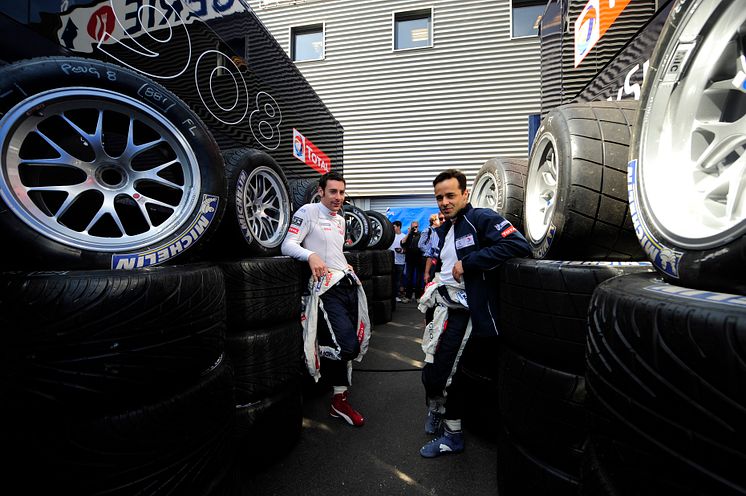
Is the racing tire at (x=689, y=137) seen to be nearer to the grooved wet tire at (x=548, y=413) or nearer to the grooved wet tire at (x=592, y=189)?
the grooved wet tire at (x=592, y=189)

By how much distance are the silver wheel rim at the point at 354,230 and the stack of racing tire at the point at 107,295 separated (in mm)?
4561

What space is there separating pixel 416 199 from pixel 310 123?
4.26m

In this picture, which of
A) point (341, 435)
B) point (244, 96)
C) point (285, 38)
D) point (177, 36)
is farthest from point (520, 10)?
point (341, 435)

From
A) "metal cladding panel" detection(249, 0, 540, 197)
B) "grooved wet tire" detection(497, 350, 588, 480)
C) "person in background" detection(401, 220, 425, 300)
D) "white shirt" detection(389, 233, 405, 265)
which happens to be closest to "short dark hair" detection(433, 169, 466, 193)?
"grooved wet tire" detection(497, 350, 588, 480)

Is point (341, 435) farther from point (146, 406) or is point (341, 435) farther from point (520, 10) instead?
point (520, 10)

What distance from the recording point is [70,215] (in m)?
1.41

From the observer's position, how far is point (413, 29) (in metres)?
9.99

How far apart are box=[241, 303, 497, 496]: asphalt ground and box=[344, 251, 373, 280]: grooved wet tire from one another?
5.72ft

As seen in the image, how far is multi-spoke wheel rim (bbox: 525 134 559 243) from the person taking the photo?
1957mm

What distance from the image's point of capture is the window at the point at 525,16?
9.24 metres

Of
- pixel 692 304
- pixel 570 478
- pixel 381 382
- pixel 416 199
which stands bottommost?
pixel 381 382

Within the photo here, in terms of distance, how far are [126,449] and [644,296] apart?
4.39 ft

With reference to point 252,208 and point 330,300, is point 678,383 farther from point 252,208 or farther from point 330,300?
point 252,208

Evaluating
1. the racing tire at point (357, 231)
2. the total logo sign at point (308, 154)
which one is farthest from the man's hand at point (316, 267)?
the total logo sign at point (308, 154)
